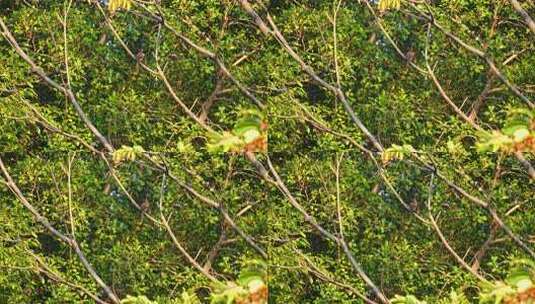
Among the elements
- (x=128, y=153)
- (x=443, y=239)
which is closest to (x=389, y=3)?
(x=443, y=239)

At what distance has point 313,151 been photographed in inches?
179

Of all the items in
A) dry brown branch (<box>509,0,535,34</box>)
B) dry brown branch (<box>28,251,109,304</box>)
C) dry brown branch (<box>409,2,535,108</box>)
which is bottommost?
dry brown branch (<box>28,251,109,304</box>)

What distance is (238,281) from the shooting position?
4.23 metres

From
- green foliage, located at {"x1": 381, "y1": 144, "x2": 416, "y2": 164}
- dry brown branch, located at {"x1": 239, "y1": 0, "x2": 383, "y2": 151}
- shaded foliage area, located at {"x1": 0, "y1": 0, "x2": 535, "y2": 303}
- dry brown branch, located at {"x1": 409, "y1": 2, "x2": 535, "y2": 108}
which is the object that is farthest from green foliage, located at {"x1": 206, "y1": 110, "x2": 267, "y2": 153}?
dry brown branch, located at {"x1": 409, "y1": 2, "x2": 535, "y2": 108}

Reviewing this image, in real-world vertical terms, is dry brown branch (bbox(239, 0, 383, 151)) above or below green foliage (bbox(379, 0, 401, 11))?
below

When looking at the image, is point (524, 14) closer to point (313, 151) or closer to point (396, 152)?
point (396, 152)

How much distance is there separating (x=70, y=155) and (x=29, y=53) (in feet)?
2.67

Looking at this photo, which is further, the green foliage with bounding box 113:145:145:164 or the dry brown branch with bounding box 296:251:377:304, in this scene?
the green foliage with bounding box 113:145:145:164

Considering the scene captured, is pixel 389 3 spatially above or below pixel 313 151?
above

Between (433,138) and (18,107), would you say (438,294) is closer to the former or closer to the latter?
(433,138)

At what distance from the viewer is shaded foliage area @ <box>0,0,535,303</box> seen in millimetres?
4121

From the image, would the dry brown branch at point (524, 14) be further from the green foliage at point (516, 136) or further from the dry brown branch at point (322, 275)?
the dry brown branch at point (322, 275)

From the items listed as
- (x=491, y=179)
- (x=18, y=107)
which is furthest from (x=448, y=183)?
(x=18, y=107)

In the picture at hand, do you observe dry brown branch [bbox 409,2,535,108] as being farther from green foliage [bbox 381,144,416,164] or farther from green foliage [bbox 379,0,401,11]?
green foliage [bbox 381,144,416,164]
